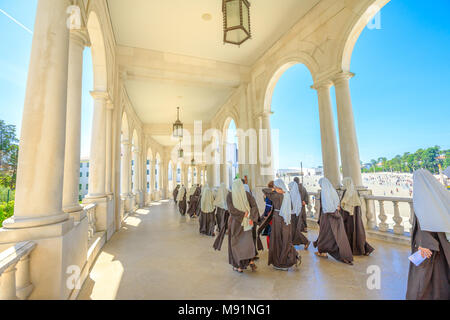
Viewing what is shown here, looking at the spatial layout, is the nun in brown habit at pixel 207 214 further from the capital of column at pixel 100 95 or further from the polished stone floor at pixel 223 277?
the capital of column at pixel 100 95

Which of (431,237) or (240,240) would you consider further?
(240,240)

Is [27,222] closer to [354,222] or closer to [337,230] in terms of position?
[337,230]

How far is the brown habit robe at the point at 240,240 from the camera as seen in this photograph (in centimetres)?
357

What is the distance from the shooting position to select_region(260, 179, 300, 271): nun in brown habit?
11.8ft

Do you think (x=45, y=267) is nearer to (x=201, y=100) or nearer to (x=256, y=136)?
(x=256, y=136)

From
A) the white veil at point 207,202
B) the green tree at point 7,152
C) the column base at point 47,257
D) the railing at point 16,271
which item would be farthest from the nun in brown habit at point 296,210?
the green tree at point 7,152

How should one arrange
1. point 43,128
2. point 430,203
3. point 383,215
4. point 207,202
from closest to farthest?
point 430,203
point 43,128
point 383,215
point 207,202

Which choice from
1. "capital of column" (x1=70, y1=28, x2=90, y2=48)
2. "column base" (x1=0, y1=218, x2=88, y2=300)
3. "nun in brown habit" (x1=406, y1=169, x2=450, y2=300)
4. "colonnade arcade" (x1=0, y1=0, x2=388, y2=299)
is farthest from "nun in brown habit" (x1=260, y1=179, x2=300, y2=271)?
"capital of column" (x1=70, y1=28, x2=90, y2=48)

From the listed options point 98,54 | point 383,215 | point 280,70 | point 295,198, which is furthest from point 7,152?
point 383,215

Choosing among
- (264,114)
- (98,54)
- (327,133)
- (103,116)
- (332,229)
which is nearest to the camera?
(332,229)

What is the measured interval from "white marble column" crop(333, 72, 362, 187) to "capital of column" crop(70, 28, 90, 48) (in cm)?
572

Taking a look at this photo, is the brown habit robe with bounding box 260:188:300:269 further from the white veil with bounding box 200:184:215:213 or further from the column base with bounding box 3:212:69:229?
the column base with bounding box 3:212:69:229

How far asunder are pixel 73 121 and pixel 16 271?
2315mm

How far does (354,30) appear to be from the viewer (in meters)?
5.27
